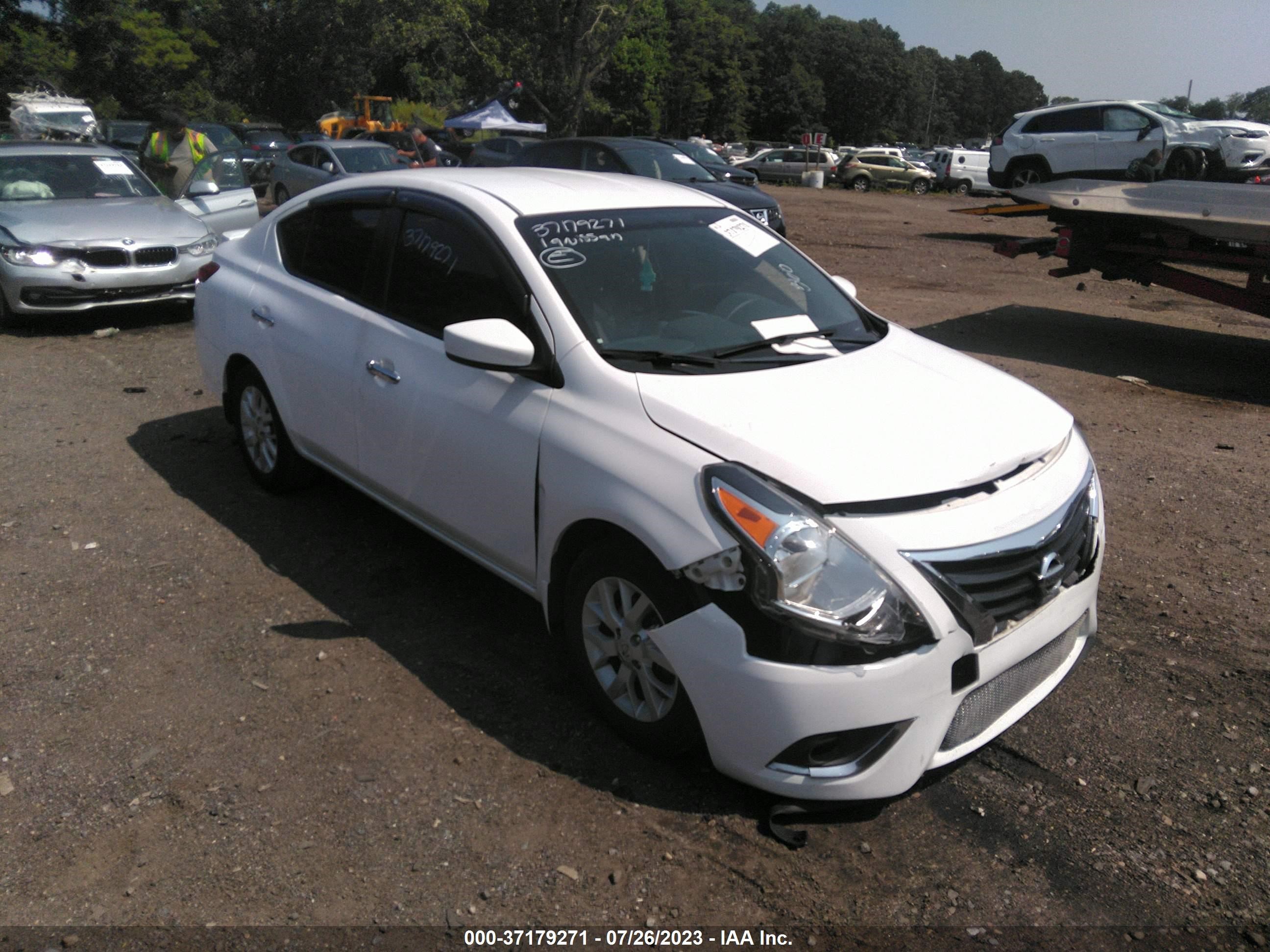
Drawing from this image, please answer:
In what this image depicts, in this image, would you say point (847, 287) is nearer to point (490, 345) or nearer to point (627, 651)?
point (490, 345)

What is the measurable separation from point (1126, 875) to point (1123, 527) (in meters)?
2.84

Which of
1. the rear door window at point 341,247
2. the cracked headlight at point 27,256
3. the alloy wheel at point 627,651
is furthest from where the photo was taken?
the cracked headlight at point 27,256

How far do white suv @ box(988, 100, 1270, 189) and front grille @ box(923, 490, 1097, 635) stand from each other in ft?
54.5

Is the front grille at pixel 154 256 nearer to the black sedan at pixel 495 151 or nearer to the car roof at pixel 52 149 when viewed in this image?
the car roof at pixel 52 149

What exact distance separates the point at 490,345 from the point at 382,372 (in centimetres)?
90

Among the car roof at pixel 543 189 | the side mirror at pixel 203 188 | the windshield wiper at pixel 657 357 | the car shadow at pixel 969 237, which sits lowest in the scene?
the car shadow at pixel 969 237

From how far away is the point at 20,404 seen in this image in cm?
735

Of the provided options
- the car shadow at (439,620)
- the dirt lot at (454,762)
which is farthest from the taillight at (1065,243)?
the car shadow at (439,620)

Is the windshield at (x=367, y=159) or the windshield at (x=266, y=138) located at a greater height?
the windshield at (x=266, y=138)

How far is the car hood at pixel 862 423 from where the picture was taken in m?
2.98

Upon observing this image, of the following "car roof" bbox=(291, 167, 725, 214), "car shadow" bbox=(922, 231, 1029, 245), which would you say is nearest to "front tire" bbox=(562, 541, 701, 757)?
"car roof" bbox=(291, 167, 725, 214)

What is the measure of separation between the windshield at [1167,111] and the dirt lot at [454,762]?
15299mm

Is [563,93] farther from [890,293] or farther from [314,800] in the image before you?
[314,800]

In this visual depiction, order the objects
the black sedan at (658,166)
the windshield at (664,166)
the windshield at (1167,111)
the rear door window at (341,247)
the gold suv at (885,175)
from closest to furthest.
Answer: the rear door window at (341,247)
the black sedan at (658,166)
the windshield at (664,166)
the windshield at (1167,111)
the gold suv at (885,175)
